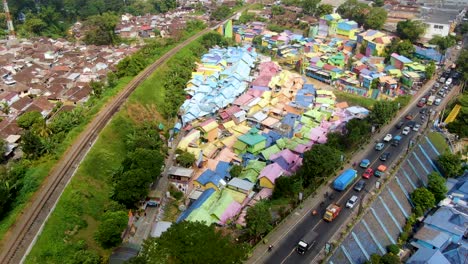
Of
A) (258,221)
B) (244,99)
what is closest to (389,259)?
(258,221)

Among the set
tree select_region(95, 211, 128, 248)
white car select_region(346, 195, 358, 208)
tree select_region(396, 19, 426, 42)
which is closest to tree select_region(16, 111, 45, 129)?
tree select_region(95, 211, 128, 248)

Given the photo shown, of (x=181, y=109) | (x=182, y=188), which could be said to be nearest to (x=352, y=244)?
(x=182, y=188)

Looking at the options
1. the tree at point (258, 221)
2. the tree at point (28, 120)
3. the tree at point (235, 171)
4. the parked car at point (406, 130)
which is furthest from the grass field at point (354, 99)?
the tree at point (28, 120)

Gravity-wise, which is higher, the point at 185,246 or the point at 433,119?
the point at 185,246

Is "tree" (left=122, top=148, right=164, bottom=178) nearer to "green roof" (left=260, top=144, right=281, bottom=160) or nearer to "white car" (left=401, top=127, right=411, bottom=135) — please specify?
"green roof" (left=260, top=144, right=281, bottom=160)

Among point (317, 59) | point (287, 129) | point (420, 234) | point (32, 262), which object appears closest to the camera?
point (32, 262)

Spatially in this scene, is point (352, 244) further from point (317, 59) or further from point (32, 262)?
point (317, 59)
